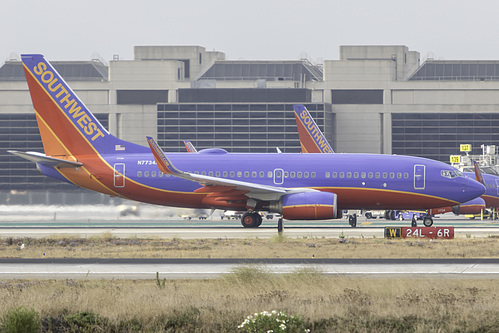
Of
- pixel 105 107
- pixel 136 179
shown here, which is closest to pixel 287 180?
pixel 136 179

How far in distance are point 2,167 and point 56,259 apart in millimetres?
114018

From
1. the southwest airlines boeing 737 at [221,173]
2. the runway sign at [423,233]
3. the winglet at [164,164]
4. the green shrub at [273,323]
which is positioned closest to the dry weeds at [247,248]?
the runway sign at [423,233]

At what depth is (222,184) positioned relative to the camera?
145ft

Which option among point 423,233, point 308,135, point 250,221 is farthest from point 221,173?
point 308,135

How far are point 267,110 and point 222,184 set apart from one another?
291ft

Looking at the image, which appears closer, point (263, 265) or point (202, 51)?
point (263, 265)

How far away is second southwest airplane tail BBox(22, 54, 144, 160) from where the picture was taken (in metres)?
46.7

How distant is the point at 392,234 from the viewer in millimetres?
38031

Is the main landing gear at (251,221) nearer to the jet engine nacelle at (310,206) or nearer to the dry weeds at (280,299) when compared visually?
the jet engine nacelle at (310,206)

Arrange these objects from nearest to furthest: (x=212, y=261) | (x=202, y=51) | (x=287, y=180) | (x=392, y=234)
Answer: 1. (x=212, y=261)
2. (x=392, y=234)
3. (x=287, y=180)
4. (x=202, y=51)

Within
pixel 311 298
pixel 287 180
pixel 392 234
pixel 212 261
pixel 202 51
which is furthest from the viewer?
pixel 202 51

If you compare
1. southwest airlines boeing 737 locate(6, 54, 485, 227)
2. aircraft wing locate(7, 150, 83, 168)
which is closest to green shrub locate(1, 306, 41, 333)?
southwest airlines boeing 737 locate(6, 54, 485, 227)

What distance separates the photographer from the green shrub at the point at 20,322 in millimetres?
14320

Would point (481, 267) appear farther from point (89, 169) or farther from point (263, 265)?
point (89, 169)
